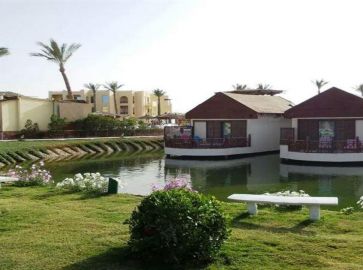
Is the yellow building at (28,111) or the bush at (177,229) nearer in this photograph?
the bush at (177,229)

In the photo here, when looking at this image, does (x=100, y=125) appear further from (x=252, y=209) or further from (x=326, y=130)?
(x=252, y=209)

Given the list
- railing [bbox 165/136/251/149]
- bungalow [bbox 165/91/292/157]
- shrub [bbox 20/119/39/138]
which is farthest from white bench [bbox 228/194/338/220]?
shrub [bbox 20/119/39/138]

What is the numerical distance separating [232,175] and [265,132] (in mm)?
13644

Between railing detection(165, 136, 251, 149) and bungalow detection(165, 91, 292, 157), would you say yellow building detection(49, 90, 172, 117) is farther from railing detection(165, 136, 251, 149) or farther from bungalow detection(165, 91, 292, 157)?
railing detection(165, 136, 251, 149)

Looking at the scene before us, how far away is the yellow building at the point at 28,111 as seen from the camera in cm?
4331

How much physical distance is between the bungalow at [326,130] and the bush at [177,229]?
22.6 metres

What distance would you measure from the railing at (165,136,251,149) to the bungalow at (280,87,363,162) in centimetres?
336

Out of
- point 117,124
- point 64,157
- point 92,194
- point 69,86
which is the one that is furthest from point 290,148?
point 69,86

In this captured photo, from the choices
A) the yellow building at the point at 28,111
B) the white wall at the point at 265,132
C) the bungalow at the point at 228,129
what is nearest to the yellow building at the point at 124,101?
the yellow building at the point at 28,111

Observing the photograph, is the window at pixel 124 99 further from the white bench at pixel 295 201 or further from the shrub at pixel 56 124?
the white bench at pixel 295 201

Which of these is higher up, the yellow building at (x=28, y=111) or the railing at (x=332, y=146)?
the yellow building at (x=28, y=111)

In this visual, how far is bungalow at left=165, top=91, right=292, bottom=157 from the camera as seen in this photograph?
32003mm

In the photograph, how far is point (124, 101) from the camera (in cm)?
8456

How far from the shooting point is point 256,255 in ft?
20.0
